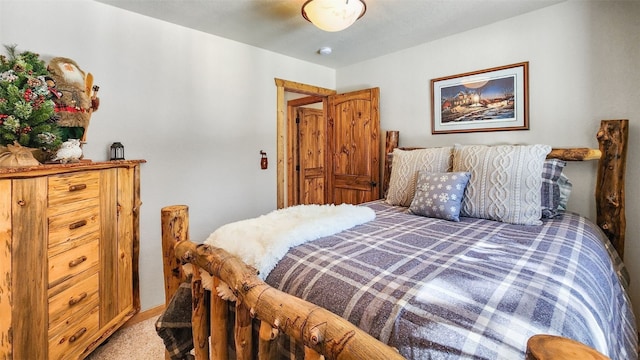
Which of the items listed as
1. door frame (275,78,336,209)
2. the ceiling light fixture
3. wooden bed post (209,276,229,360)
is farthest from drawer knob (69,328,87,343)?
the ceiling light fixture

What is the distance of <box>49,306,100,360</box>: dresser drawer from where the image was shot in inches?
59.6

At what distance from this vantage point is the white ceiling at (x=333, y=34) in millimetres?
2186

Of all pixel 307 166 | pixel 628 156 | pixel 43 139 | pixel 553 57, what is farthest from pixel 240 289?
pixel 307 166

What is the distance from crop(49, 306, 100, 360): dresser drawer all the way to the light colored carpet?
27cm

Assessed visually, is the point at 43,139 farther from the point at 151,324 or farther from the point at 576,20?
the point at 576,20

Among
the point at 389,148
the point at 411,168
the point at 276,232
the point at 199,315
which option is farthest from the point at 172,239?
the point at 389,148

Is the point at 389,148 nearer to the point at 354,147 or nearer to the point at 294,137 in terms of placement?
the point at 354,147

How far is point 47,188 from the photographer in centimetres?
145

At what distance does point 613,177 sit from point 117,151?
11.2 feet

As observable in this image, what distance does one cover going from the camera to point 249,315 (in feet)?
3.23

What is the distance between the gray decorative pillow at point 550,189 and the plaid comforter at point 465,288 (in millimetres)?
337

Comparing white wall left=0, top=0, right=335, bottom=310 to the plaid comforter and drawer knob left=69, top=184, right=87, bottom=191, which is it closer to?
drawer knob left=69, top=184, right=87, bottom=191

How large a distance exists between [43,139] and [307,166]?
12.2 feet

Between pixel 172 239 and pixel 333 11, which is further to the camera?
pixel 333 11
